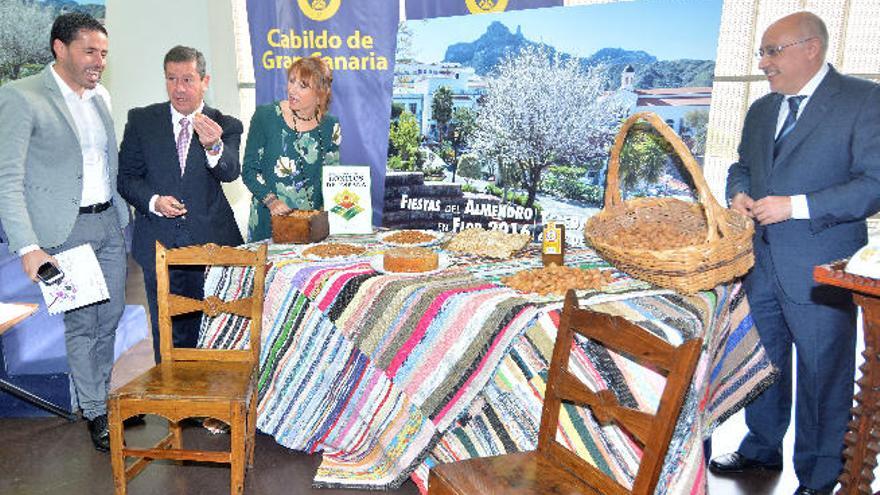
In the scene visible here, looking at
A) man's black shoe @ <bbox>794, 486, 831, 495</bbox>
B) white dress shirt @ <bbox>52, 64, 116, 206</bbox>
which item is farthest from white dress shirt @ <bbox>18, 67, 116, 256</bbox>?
man's black shoe @ <bbox>794, 486, 831, 495</bbox>

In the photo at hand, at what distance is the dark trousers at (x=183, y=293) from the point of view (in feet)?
9.65

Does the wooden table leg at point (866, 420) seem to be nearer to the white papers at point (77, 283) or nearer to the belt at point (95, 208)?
the white papers at point (77, 283)

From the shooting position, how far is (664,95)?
3299 mm

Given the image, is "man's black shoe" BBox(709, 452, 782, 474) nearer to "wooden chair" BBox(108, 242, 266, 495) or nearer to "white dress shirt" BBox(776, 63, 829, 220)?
"white dress shirt" BBox(776, 63, 829, 220)

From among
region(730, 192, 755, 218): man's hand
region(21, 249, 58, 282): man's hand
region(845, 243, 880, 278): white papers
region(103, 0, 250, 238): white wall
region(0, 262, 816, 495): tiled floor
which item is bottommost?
region(0, 262, 816, 495): tiled floor

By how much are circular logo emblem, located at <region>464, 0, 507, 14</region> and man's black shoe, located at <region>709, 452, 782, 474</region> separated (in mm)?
2753

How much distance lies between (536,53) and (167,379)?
95.8 inches

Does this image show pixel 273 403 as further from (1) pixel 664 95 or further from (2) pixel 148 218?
(1) pixel 664 95

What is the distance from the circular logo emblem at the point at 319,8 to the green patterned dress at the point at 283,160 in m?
1.48

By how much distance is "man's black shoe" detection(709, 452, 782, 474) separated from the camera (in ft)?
8.67

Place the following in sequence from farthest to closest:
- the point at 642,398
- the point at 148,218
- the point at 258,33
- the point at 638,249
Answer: the point at 258,33 → the point at 148,218 → the point at 638,249 → the point at 642,398

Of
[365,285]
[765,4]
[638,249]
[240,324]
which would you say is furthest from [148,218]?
[765,4]

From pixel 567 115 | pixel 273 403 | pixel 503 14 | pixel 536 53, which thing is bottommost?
pixel 273 403

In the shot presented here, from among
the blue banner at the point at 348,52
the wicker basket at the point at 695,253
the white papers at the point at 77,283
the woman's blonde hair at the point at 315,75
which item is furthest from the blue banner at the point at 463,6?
the white papers at the point at 77,283
